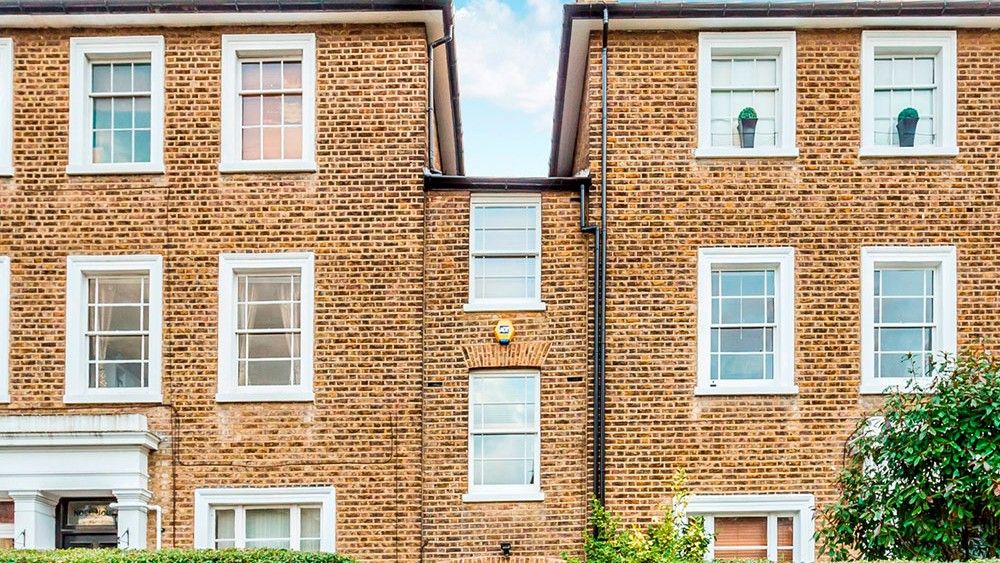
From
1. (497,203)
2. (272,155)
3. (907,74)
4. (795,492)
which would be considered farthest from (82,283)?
(907,74)

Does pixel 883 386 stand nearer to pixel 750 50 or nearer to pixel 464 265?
pixel 750 50

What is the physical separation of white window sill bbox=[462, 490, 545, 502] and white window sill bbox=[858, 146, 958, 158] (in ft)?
23.6

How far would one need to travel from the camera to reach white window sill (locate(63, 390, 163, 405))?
18266 millimetres

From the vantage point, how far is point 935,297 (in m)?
18.6

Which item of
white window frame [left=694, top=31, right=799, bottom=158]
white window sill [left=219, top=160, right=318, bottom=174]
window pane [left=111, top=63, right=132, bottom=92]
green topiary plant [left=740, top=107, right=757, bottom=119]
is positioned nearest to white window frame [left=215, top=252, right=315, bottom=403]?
white window sill [left=219, top=160, right=318, bottom=174]

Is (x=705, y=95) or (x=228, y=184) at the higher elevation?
(x=705, y=95)

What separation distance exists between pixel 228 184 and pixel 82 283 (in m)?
2.70

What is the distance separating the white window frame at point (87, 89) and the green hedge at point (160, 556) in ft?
20.2

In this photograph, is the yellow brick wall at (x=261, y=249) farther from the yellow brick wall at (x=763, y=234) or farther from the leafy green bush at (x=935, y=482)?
the leafy green bush at (x=935, y=482)

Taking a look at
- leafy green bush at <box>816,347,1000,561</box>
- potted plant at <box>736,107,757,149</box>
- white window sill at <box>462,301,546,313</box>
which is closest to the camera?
leafy green bush at <box>816,347,1000,561</box>

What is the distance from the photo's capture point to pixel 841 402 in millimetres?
Result: 18250

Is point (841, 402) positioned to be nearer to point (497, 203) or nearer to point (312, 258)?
point (497, 203)

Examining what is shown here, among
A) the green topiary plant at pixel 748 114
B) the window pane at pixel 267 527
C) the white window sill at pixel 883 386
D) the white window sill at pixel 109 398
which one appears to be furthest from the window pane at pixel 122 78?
the white window sill at pixel 883 386

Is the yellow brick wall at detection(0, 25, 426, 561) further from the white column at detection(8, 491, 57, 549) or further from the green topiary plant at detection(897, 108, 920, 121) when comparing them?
the green topiary plant at detection(897, 108, 920, 121)
